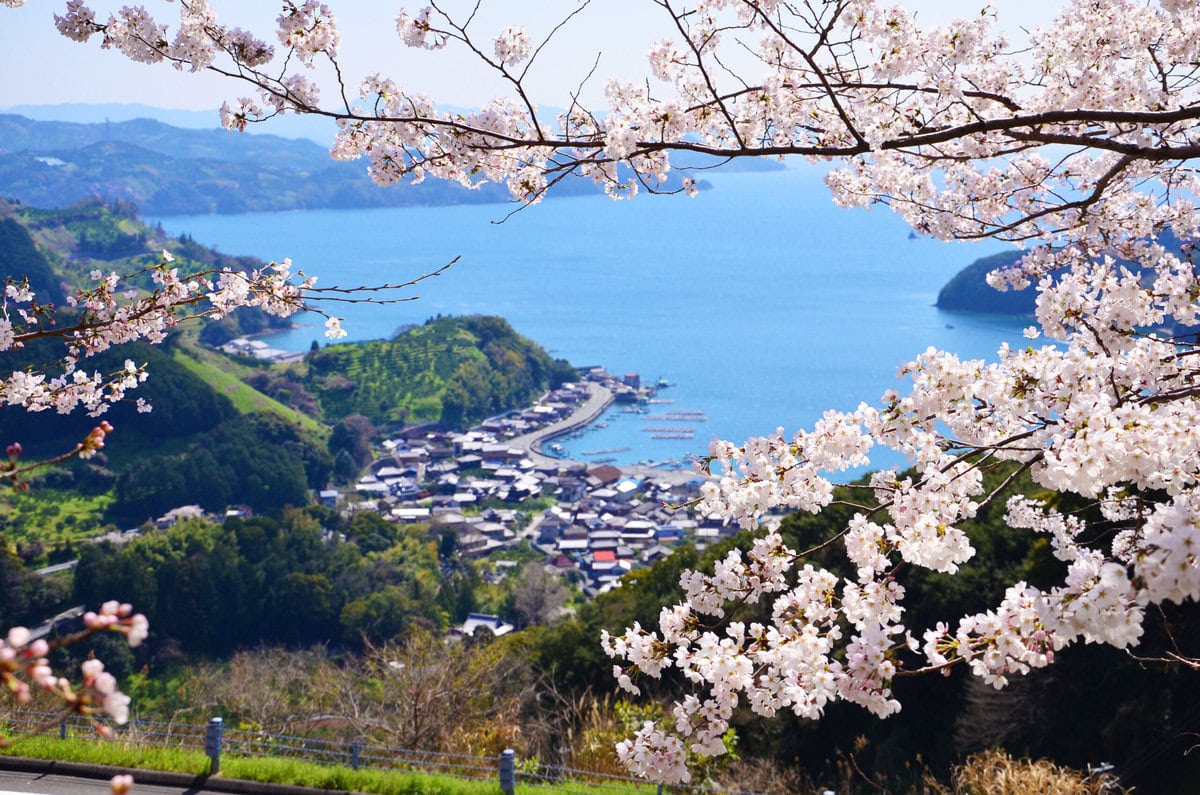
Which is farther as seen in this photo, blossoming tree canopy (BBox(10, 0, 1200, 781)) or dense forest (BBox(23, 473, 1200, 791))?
dense forest (BBox(23, 473, 1200, 791))

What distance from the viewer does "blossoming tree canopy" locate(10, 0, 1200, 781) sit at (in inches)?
97.1

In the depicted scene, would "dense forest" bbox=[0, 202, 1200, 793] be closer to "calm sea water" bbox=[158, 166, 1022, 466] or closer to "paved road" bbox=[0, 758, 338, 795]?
"paved road" bbox=[0, 758, 338, 795]

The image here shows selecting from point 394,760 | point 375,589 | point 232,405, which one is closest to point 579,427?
point 232,405

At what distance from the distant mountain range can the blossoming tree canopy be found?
107 m

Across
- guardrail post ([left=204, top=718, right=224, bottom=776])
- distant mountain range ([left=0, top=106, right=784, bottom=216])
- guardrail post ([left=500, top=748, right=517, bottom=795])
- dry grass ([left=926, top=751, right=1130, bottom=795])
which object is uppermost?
distant mountain range ([left=0, top=106, right=784, bottom=216])

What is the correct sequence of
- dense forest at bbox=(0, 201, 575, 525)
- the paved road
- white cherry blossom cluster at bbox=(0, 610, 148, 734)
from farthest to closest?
dense forest at bbox=(0, 201, 575, 525)
the paved road
white cherry blossom cluster at bbox=(0, 610, 148, 734)

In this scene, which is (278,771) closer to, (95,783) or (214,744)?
(214,744)

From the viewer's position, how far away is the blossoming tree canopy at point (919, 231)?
97.1 inches

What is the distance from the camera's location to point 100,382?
386 centimetres

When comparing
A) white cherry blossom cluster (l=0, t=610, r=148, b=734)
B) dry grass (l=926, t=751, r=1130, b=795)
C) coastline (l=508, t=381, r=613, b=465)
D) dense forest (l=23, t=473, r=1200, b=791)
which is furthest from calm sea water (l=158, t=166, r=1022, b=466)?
white cherry blossom cluster (l=0, t=610, r=148, b=734)

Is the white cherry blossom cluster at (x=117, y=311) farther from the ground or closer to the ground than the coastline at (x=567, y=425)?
farther from the ground

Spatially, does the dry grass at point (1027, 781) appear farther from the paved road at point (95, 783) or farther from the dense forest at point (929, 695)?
the paved road at point (95, 783)

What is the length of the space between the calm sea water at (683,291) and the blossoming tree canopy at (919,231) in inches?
835

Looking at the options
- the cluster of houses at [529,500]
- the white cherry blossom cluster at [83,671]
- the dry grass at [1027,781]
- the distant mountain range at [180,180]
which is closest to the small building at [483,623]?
the cluster of houses at [529,500]
